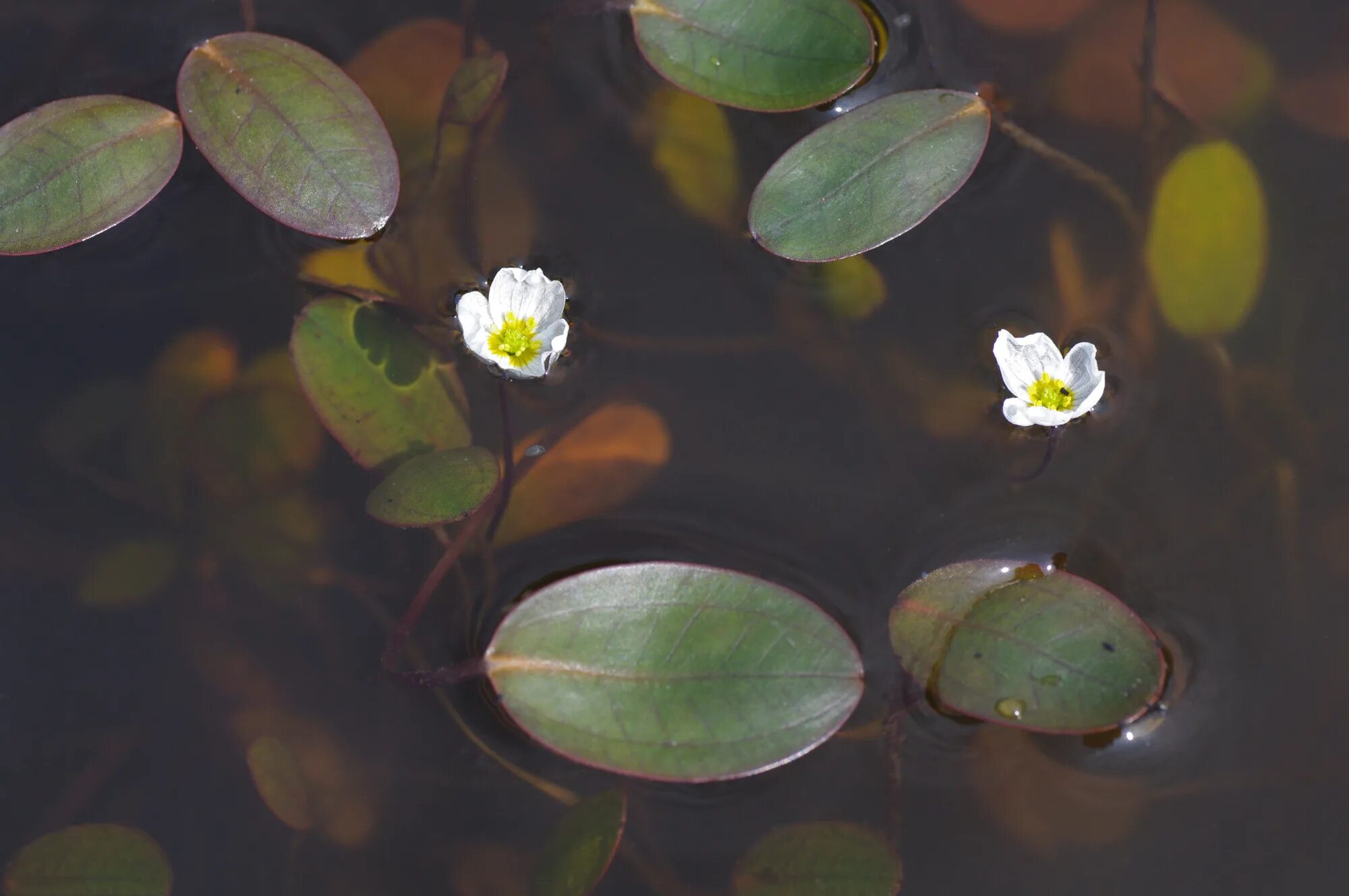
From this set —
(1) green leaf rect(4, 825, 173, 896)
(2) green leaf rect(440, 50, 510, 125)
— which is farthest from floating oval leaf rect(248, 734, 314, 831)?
(2) green leaf rect(440, 50, 510, 125)

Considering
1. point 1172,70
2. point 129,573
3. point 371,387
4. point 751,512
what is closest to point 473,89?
point 371,387

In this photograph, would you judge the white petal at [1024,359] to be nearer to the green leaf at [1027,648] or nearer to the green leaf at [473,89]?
the green leaf at [1027,648]

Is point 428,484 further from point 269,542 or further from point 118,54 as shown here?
point 118,54

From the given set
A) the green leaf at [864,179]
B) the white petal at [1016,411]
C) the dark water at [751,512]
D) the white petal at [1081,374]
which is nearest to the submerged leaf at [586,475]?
the dark water at [751,512]

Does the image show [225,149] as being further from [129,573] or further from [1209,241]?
[1209,241]

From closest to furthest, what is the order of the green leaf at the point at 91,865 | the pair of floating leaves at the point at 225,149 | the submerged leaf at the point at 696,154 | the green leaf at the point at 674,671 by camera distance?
the green leaf at the point at 674,671, the green leaf at the point at 91,865, the pair of floating leaves at the point at 225,149, the submerged leaf at the point at 696,154

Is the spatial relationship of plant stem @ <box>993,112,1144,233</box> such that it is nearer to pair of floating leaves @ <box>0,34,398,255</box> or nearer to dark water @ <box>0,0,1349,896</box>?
dark water @ <box>0,0,1349,896</box>
